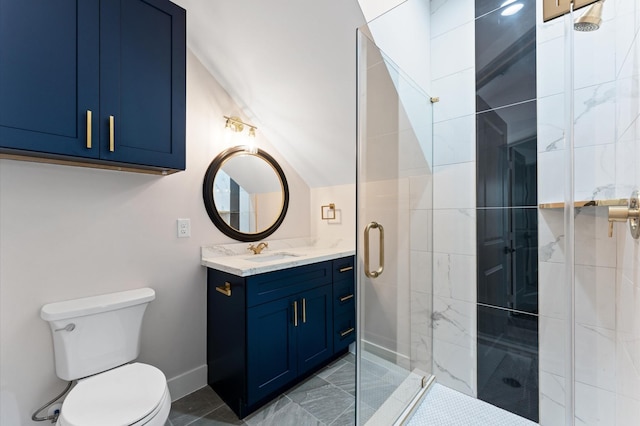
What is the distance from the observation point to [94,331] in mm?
1343

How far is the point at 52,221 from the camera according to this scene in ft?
4.44

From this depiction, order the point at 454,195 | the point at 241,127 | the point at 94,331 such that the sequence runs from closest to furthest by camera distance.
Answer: the point at 94,331
the point at 454,195
the point at 241,127

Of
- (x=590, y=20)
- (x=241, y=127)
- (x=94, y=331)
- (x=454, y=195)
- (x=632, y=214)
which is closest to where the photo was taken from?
(x=632, y=214)

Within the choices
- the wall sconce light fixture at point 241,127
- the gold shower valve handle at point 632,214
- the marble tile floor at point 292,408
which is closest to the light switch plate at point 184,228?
the wall sconce light fixture at point 241,127

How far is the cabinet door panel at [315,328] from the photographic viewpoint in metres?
1.87

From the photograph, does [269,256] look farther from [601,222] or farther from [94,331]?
[601,222]

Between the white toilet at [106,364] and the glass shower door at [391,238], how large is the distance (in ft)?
3.02

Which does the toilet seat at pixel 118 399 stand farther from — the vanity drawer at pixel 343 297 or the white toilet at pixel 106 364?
the vanity drawer at pixel 343 297

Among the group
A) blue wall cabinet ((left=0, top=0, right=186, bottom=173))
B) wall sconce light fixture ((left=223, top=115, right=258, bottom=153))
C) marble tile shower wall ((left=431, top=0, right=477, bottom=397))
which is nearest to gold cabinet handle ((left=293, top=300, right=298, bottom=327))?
marble tile shower wall ((left=431, top=0, right=477, bottom=397))

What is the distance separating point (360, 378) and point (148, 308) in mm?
1307

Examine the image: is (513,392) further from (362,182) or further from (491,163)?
(362,182)

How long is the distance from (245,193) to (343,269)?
3.24 feet

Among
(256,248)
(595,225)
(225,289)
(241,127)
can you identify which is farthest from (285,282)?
(595,225)

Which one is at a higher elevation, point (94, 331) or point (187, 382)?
point (94, 331)
